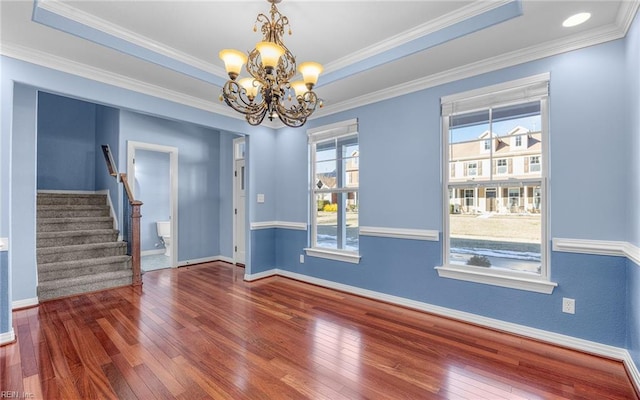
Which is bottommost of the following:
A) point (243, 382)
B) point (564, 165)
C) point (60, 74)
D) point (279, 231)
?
point (243, 382)

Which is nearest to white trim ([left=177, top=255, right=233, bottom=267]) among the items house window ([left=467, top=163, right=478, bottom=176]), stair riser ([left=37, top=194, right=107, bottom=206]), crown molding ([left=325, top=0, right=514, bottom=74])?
stair riser ([left=37, top=194, right=107, bottom=206])

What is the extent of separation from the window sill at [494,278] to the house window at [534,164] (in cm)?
99

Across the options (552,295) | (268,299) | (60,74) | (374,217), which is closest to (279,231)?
(268,299)

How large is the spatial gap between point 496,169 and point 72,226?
608 centimetres

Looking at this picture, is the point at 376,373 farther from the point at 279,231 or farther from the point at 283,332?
the point at 279,231

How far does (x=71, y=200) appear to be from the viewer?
203 inches

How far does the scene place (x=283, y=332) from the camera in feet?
8.95

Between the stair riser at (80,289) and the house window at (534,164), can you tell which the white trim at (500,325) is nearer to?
the house window at (534,164)

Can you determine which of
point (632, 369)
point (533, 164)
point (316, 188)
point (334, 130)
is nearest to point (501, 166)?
point (533, 164)

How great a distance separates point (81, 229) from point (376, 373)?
5137mm

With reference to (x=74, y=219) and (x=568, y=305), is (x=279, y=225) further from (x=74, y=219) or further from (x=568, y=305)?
(x=568, y=305)

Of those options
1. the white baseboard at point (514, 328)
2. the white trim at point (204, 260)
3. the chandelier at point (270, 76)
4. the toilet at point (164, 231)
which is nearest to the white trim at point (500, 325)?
the white baseboard at point (514, 328)

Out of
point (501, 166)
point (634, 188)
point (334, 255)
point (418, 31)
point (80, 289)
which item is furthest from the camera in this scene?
point (334, 255)

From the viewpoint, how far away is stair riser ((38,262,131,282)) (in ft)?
12.6
